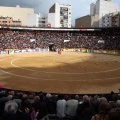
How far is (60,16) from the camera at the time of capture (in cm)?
15888

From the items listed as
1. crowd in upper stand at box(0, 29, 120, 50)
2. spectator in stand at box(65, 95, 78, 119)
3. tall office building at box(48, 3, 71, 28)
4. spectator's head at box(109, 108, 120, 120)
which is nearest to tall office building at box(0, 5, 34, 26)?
tall office building at box(48, 3, 71, 28)

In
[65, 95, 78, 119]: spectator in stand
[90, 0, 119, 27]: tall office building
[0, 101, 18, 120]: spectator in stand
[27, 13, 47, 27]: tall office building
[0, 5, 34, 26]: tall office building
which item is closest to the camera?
[0, 101, 18, 120]: spectator in stand

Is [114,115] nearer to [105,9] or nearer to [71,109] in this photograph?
[71,109]

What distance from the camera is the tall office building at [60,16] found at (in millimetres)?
154500

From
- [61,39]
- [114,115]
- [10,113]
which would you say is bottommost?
[10,113]

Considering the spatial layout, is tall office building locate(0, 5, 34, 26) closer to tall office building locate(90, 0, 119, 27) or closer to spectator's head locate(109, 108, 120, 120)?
tall office building locate(90, 0, 119, 27)

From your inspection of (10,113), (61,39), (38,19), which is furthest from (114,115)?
(38,19)

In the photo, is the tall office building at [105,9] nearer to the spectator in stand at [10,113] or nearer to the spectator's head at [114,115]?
the spectator in stand at [10,113]

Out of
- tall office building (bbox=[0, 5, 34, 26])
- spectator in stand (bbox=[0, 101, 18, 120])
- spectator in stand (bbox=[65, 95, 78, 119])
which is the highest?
tall office building (bbox=[0, 5, 34, 26])

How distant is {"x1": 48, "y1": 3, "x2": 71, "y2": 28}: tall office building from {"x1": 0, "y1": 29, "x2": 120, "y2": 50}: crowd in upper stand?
197 feet

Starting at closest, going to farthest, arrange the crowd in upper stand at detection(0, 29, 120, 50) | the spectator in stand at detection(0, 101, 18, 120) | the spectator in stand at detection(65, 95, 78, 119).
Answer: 1. the spectator in stand at detection(0, 101, 18, 120)
2. the spectator in stand at detection(65, 95, 78, 119)
3. the crowd in upper stand at detection(0, 29, 120, 50)

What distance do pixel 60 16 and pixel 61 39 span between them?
225 feet

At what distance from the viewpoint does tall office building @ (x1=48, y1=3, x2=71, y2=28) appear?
507 feet

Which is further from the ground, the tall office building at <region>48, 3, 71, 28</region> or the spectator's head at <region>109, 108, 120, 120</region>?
the tall office building at <region>48, 3, 71, 28</region>
